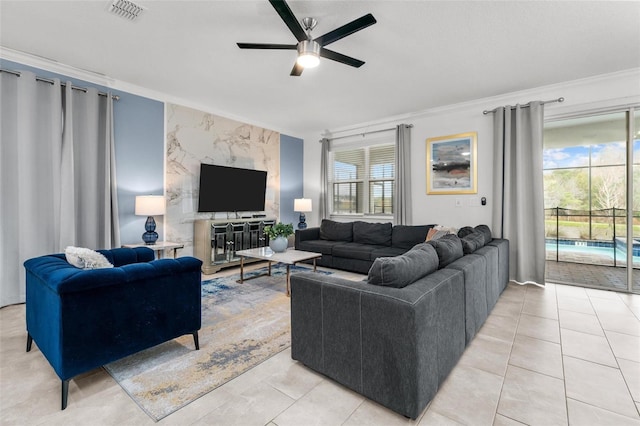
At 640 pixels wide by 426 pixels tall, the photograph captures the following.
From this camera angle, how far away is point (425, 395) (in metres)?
1.53

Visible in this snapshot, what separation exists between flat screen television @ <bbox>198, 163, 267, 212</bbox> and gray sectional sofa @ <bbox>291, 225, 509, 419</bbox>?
11.2ft

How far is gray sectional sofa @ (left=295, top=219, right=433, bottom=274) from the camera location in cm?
454

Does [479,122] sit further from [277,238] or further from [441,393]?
[441,393]

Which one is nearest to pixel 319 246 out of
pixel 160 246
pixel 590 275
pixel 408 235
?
pixel 408 235

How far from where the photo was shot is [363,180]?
19.4 ft

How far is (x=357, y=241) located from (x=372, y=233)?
1.07ft

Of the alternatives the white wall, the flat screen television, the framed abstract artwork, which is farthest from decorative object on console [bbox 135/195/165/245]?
the framed abstract artwork

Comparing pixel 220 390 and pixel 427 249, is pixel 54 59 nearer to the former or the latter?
pixel 220 390

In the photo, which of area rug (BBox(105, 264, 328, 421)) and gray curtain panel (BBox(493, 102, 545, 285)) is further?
gray curtain panel (BBox(493, 102, 545, 285))

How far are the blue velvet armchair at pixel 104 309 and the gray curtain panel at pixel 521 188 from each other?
13.4ft

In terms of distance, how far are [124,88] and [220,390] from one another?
4022 mm

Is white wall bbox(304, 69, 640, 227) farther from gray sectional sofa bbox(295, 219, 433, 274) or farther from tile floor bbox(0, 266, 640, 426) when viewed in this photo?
tile floor bbox(0, 266, 640, 426)

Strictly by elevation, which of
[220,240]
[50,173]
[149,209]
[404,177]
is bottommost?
[220,240]

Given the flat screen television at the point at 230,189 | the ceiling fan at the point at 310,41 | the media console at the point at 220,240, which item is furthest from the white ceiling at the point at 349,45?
the media console at the point at 220,240
